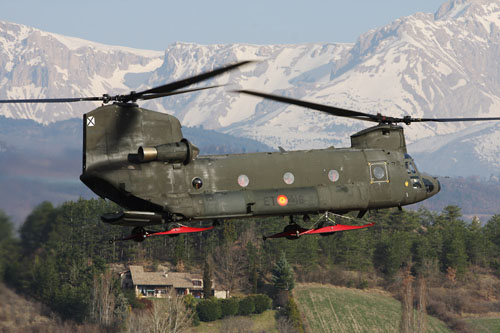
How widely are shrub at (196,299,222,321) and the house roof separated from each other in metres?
8.51

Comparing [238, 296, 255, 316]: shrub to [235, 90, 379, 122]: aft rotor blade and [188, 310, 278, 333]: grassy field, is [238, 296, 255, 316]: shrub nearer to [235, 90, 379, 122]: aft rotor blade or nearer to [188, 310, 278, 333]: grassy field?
[188, 310, 278, 333]: grassy field

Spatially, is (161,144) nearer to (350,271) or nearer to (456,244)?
(350,271)

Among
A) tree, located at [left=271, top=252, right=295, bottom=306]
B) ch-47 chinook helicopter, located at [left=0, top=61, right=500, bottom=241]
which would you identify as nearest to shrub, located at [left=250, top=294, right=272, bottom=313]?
tree, located at [left=271, top=252, right=295, bottom=306]

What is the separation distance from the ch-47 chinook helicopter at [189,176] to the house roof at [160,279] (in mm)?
121600

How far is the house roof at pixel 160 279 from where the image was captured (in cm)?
15938

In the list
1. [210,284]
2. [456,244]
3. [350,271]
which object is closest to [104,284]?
[210,284]

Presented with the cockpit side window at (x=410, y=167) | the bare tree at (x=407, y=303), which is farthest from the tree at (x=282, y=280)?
the cockpit side window at (x=410, y=167)

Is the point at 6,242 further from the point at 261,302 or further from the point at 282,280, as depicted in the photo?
the point at 282,280

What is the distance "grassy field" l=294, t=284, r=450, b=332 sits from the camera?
522 feet

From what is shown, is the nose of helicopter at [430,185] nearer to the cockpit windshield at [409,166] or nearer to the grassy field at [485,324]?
the cockpit windshield at [409,166]

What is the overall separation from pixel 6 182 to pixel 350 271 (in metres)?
144

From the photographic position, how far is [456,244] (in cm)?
18988

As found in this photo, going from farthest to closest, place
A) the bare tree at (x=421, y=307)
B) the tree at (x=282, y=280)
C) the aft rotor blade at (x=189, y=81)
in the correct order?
the tree at (x=282, y=280) < the bare tree at (x=421, y=307) < the aft rotor blade at (x=189, y=81)

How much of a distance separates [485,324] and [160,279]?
65.5m
